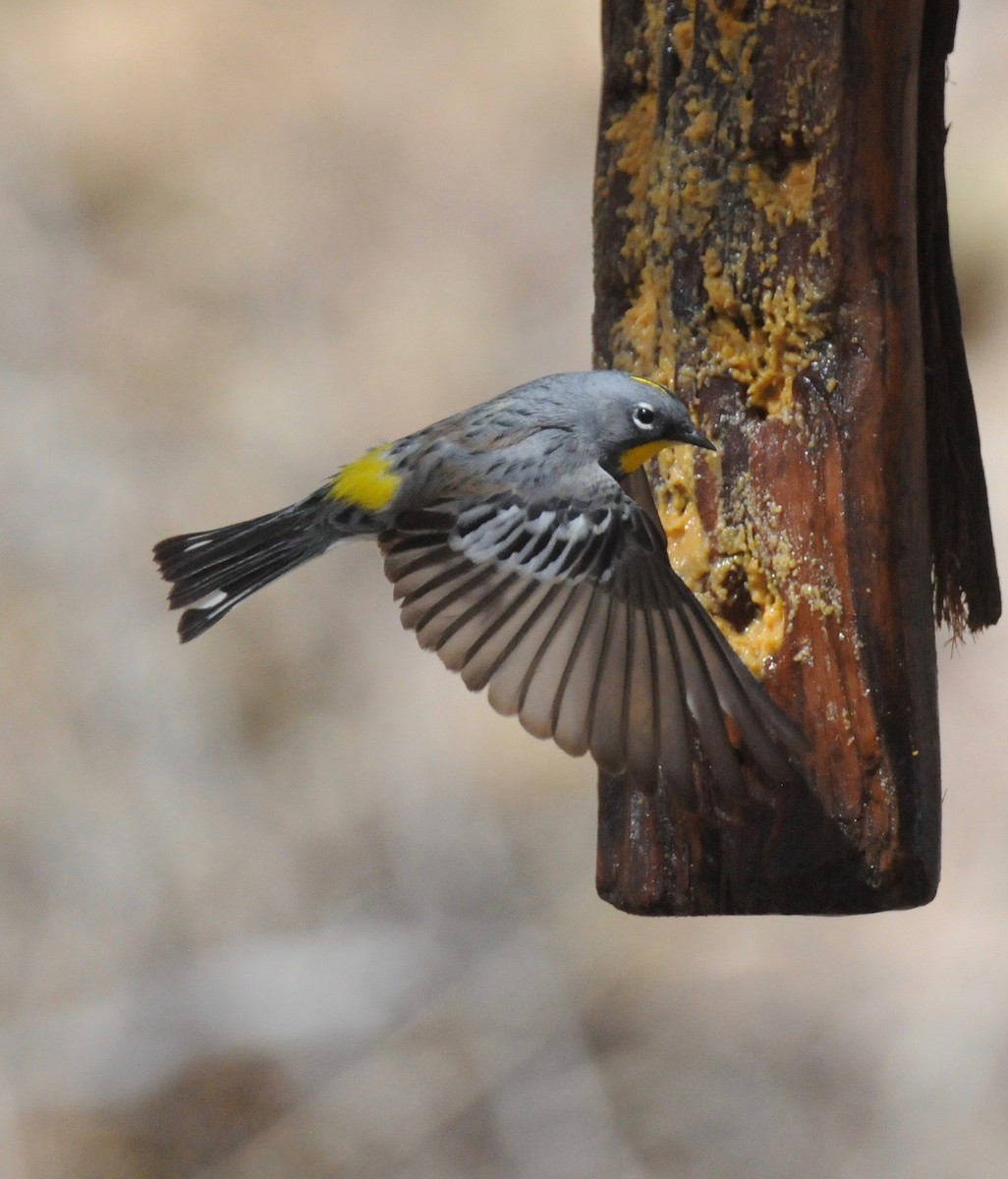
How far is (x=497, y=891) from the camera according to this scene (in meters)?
7.16

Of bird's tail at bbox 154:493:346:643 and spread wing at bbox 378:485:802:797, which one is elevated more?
bird's tail at bbox 154:493:346:643

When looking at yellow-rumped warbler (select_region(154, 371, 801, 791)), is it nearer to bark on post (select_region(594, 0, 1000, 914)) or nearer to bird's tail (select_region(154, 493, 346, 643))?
bird's tail (select_region(154, 493, 346, 643))

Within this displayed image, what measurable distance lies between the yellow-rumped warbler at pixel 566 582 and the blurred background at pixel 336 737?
3.31 meters

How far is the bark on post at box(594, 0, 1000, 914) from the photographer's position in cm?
346

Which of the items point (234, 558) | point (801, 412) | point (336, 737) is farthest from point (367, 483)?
point (336, 737)

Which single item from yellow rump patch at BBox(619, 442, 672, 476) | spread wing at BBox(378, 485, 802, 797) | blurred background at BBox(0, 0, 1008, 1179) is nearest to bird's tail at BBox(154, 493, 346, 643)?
spread wing at BBox(378, 485, 802, 797)

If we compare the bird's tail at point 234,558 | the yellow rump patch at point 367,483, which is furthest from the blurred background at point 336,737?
the yellow rump patch at point 367,483

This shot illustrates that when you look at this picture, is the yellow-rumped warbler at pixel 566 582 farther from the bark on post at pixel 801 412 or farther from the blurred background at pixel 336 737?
the blurred background at pixel 336 737

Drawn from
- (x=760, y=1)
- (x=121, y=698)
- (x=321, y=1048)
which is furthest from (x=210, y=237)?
(x=760, y=1)

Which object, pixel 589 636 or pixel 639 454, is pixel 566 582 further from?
pixel 639 454

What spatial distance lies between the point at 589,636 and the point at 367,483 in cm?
85

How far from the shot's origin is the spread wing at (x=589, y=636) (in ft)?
10.9

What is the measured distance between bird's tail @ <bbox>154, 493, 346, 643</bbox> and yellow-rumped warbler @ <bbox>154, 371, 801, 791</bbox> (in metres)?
0.01

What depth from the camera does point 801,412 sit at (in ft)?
11.8
